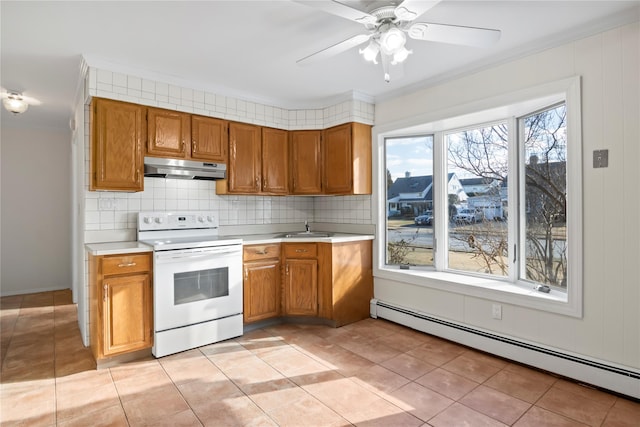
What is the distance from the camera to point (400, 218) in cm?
389

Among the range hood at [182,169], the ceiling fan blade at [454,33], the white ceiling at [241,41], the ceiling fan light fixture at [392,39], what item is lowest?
the range hood at [182,169]

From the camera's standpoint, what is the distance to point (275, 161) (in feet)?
13.0

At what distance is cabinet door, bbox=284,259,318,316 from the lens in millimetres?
3609

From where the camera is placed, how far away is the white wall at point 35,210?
4812mm

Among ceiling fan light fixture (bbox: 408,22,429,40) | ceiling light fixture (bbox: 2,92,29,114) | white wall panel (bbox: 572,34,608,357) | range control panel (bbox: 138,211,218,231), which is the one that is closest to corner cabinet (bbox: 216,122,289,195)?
range control panel (bbox: 138,211,218,231)

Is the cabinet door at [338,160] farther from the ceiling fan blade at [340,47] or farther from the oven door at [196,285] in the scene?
the ceiling fan blade at [340,47]

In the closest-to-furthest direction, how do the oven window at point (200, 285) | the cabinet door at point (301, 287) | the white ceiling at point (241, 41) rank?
the white ceiling at point (241, 41) < the oven window at point (200, 285) < the cabinet door at point (301, 287)

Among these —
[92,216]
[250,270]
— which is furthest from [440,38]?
[92,216]

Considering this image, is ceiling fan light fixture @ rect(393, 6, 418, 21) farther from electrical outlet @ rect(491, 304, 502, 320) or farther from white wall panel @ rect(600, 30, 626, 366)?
electrical outlet @ rect(491, 304, 502, 320)

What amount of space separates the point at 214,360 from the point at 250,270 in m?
0.91

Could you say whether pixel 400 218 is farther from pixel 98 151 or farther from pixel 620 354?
pixel 98 151

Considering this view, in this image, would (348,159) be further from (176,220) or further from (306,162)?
(176,220)

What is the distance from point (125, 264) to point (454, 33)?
2.75 metres

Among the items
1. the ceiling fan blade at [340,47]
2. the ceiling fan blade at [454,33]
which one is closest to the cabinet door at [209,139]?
the ceiling fan blade at [340,47]
